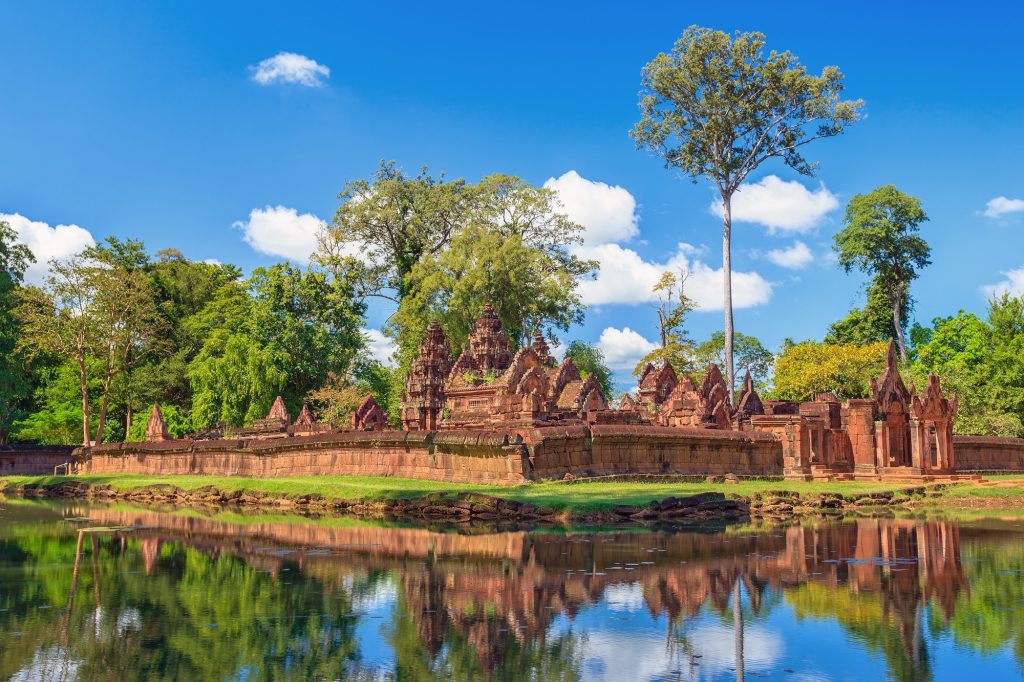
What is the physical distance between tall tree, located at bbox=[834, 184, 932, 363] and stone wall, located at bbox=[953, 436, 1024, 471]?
2915 cm

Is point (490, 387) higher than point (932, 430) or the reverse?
higher

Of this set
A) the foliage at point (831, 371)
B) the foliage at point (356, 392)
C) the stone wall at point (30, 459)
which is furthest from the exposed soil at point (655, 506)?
the foliage at point (831, 371)

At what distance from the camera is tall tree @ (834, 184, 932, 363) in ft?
213

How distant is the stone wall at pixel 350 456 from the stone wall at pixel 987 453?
1831 cm

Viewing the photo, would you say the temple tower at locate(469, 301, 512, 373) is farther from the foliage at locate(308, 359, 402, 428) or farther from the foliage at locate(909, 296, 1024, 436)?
the foliage at locate(909, 296, 1024, 436)

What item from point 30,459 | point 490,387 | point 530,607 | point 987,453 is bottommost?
point 530,607

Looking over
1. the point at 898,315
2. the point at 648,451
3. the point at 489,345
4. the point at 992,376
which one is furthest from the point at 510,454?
the point at 898,315

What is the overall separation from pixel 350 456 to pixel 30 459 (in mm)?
29071

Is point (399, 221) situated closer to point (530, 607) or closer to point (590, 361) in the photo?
point (590, 361)

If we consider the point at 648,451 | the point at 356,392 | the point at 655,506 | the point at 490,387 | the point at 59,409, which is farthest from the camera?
the point at 59,409

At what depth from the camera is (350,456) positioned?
1104 inches

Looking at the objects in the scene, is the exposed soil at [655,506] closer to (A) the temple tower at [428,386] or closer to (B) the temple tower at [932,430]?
(B) the temple tower at [932,430]

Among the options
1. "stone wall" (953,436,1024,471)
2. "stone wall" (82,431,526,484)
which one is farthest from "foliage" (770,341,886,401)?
"stone wall" (82,431,526,484)

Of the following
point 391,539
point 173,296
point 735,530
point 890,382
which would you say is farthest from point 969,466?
point 173,296
